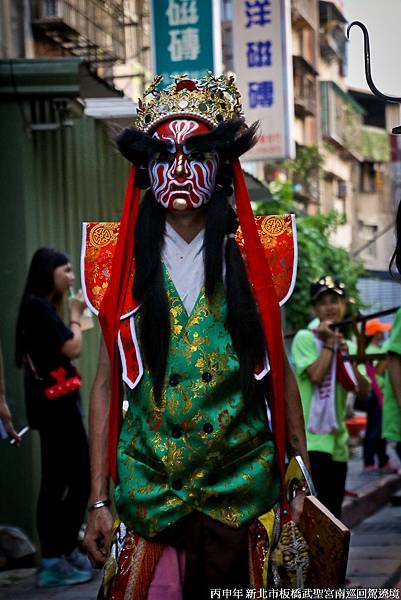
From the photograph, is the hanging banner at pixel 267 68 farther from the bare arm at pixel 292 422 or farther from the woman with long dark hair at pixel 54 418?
→ the bare arm at pixel 292 422

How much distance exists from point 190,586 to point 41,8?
14344 millimetres

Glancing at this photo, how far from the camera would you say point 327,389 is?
8.05 metres

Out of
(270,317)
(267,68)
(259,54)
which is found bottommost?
(270,317)

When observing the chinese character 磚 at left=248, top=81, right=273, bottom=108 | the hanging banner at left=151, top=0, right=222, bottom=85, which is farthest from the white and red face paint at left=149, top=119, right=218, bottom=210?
the chinese character 磚 at left=248, top=81, right=273, bottom=108

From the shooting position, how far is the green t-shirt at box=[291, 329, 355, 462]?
25.8ft

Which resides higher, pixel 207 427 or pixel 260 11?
pixel 260 11

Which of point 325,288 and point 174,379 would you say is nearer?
point 174,379

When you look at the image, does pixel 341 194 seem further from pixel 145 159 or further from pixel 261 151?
pixel 145 159

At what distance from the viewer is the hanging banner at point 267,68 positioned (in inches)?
608

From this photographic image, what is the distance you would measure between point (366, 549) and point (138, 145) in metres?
5.51

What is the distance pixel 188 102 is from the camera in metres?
4.38

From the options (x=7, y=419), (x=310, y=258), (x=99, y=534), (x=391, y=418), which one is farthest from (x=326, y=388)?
(x=310, y=258)

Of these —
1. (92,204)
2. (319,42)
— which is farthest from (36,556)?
(319,42)

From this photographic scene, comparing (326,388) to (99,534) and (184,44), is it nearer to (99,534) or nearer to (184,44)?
(99,534)
